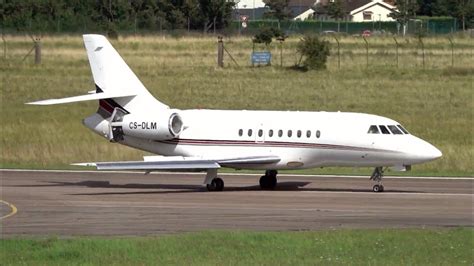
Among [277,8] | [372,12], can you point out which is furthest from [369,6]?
[277,8]

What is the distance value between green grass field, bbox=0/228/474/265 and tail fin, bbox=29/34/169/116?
13645 mm

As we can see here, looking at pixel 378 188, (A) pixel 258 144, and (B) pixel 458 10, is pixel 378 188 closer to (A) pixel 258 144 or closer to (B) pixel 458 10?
(A) pixel 258 144

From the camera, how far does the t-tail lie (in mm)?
37188

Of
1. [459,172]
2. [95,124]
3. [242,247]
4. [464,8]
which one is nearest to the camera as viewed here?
[242,247]

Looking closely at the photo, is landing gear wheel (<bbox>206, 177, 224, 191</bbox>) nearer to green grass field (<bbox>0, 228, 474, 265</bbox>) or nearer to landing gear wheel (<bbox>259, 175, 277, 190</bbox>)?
landing gear wheel (<bbox>259, 175, 277, 190</bbox>)

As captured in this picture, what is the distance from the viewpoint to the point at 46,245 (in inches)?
872

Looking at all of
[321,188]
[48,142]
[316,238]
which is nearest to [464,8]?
[48,142]

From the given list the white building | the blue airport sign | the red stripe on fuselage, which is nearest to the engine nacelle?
the red stripe on fuselage

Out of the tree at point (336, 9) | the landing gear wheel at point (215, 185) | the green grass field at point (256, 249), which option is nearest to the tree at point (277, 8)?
the tree at point (336, 9)

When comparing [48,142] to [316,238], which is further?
[48,142]

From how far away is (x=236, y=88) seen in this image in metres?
68.9

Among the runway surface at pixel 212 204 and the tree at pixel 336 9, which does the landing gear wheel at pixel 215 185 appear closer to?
the runway surface at pixel 212 204

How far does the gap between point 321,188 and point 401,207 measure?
6.29m

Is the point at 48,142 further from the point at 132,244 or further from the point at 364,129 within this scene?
the point at 132,244
